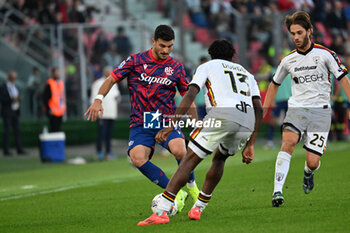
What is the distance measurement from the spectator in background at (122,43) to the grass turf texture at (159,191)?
8.32m

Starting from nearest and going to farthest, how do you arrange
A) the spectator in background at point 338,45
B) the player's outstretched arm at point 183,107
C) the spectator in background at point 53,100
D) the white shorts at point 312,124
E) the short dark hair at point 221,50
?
the player's outstretched arm at point 183,107, the short dark hair at point 221,50, the white shorts at point 312,124, the spectator in background at point 53,100, the spectator in background at point 338,45

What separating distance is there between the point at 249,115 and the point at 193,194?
5.64 ft

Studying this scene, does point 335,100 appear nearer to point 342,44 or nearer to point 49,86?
point 342,44

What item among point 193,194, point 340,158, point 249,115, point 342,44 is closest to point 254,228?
point 249,115

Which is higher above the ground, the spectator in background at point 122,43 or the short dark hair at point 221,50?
the short dark hair at point 221,50

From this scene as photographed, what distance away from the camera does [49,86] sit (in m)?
21.0

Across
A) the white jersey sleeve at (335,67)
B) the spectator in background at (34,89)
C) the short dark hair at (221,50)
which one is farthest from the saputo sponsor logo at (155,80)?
the spectator in background at (34,89)

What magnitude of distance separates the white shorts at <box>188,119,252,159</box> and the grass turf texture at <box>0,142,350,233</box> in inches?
31.0

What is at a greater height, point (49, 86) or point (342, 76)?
point (342, 76)

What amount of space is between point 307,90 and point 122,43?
16.1 metres

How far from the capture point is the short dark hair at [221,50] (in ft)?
27.3

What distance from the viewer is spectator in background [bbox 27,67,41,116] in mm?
23402

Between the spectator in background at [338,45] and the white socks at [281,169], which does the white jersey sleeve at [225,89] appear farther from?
the spectator in background at [338,45]

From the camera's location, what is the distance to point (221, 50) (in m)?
8.33
